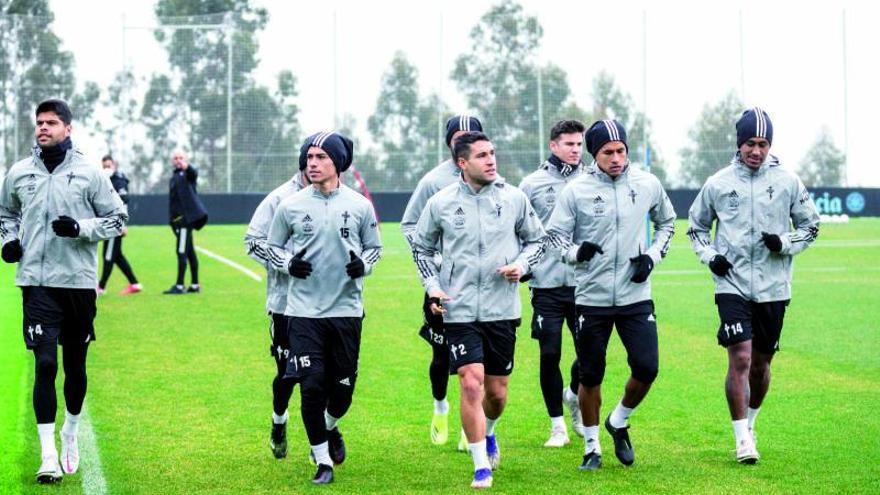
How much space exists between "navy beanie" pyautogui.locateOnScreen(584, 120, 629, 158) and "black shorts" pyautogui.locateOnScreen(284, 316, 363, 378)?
1.92m

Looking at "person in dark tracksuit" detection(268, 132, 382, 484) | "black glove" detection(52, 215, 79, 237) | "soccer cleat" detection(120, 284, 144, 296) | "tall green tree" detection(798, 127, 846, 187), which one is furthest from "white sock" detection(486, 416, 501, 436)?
"tall green tree" detection(798, 127, 846, 187)

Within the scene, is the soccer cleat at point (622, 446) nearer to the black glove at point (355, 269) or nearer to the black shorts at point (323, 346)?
the black shorts at point (323, 346)

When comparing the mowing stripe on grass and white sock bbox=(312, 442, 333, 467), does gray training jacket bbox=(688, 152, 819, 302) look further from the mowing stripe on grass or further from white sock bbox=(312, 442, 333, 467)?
the mowing stripe on grass

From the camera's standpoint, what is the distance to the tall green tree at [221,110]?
170 feet

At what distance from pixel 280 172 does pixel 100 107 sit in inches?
287

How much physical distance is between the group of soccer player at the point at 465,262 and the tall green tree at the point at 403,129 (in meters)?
42.3

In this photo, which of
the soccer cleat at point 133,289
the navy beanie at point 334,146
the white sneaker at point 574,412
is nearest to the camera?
the navy beanie at point 334,146

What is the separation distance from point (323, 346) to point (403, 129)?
44.2 meters

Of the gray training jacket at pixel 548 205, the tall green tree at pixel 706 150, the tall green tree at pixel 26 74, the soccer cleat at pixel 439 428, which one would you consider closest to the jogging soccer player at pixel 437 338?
the soccer cleat at pixel 439 428

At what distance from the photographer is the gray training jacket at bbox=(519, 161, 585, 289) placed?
10.5 metres

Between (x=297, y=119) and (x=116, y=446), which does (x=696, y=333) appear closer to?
(x=116, y=446)

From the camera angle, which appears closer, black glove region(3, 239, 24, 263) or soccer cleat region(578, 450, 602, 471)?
black glove region(3, 239, 24, 263)

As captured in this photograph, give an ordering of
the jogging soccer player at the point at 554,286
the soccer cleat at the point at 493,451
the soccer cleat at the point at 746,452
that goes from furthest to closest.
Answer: the jogging soccer player at the point at 554,286 → the soccer cleat at the point at 493,451 → the soccer cleat at the point at 746,452

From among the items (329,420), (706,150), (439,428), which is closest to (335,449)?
(329,420)
